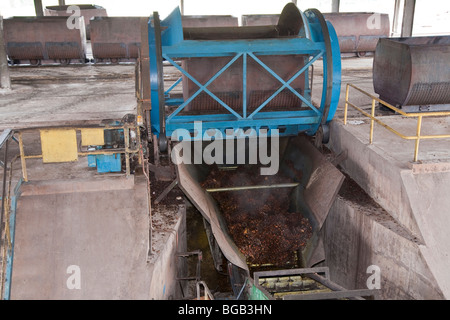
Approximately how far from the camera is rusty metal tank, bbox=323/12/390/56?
2080 cm

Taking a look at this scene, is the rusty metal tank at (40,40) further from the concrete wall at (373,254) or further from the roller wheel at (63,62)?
the concrete wall at (373,254)

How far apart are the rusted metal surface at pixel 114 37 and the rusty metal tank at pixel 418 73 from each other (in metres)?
12.4

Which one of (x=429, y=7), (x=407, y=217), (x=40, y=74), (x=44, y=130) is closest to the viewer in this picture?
(x=44, y=130)

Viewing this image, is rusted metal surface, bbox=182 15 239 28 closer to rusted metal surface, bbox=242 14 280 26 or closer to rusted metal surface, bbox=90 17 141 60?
rusted metal surface, bbox=242 14 280 26

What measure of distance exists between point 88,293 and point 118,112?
6.00 m

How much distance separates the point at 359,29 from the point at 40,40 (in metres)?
14.2

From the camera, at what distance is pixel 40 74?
58.7 ft

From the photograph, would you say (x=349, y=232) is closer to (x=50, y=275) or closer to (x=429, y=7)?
(x=50, y=275)

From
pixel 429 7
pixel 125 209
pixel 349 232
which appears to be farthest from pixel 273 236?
pixel 429 7

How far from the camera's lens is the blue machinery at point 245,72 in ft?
27.6

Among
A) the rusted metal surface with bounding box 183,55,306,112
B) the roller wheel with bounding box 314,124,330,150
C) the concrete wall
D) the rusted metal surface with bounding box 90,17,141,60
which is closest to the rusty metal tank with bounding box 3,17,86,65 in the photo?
the rusted metal surface with bounding box 90,17,141,60

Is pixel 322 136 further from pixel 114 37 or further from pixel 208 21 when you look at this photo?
pixel 208 21

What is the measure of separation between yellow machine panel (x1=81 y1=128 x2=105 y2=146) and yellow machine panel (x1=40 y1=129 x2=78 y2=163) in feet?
1.62

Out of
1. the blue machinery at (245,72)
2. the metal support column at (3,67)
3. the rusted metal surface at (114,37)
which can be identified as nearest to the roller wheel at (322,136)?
the blue machinery at (245,72)
